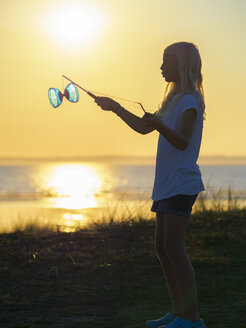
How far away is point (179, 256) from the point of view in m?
3.51

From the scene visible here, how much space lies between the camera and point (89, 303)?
15.9 ft

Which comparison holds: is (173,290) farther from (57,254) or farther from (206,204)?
(206,204)

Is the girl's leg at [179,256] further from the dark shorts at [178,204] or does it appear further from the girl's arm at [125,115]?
the girl's arm at [125,115]

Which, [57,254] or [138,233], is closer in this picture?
[57,254]

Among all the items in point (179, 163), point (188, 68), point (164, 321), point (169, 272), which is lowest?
point (164, 321)

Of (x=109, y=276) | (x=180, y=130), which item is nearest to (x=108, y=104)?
(x=180, y=130)

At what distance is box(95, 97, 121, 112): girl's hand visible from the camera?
12.4 ft

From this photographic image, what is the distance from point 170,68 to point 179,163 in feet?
2.13

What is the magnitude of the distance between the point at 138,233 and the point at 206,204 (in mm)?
2612

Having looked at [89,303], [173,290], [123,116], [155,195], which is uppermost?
Result: [123,116]

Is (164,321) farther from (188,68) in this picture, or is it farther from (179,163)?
(188,68)

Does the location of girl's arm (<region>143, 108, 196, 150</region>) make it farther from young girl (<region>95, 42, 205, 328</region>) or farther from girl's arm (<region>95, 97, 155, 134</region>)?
girl's arm (<region>95, 97, 155, 134</region>)

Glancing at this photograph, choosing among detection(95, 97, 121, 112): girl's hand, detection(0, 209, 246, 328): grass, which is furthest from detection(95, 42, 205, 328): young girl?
detection(0, 209, 246, 328): grass

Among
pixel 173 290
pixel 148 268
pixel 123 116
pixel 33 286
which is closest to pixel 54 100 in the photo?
pixel 123 116
